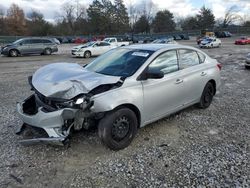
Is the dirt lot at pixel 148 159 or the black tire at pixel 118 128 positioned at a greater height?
the black tire at pixel 118 128

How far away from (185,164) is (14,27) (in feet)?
248

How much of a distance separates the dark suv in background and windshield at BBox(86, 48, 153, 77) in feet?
64.2

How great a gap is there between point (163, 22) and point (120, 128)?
8599 cm

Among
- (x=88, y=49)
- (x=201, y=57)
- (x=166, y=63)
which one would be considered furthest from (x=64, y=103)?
(x=88, y=49)

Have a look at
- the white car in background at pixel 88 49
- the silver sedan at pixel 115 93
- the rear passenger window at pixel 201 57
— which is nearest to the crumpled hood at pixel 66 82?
the silver sedan at pixel 115 93

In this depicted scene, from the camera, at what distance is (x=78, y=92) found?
371cm

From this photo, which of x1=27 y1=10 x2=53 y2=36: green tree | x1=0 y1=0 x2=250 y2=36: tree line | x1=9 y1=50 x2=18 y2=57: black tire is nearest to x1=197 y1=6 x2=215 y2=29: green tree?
x1=0 y1=0 x2=250 y2=36: tree line

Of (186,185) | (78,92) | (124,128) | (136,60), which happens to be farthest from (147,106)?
(186,185)

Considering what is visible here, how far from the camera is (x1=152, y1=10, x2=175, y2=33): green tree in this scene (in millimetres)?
85312

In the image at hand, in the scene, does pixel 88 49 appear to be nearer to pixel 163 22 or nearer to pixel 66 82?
pixel 66 82

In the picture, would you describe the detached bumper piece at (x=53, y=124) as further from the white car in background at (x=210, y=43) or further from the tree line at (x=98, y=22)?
the tree line at (x=98, y=22)

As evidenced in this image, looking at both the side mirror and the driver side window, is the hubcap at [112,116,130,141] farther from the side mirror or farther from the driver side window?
the driver side window

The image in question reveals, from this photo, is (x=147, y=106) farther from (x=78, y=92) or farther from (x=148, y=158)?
(x=78, y=92)

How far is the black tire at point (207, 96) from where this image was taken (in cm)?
582
